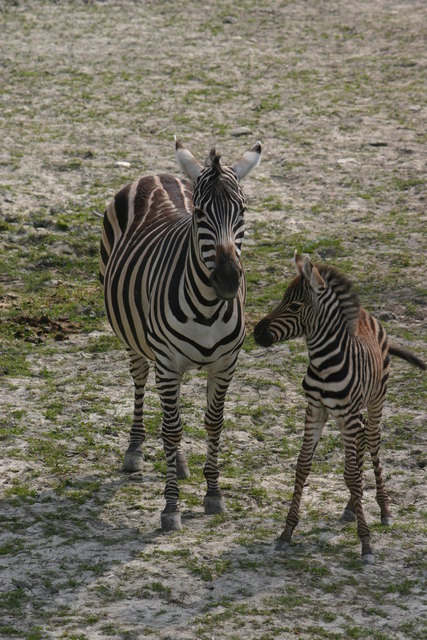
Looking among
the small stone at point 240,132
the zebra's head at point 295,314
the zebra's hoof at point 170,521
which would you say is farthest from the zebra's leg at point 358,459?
the small stone at point 240,132

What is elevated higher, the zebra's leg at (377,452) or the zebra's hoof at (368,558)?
the zebra's leg at (377,452)

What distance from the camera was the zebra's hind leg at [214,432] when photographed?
7715 mm

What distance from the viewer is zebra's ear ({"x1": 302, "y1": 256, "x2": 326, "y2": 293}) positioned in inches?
279

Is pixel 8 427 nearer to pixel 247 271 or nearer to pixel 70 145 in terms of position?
pixel 247 271

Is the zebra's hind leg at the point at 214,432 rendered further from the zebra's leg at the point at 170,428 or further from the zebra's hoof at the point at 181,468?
the zebra's hoof at the point at 181,468

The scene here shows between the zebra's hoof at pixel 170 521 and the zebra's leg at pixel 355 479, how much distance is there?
3.88 feet

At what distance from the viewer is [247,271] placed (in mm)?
11906

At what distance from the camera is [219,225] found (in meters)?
6.91

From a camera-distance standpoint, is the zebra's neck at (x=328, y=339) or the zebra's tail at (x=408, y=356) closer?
the zebra's neck at (x=328, y=339)

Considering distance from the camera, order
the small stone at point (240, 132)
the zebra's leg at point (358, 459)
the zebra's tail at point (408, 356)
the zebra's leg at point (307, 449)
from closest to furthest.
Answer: the zebra's leg at point (307, 449) → the zebra's leg at point (358, 459) → the zebra's tail at point (408, 356) → the small stone at point (240, 132)

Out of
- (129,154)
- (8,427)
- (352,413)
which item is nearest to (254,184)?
(129,154)

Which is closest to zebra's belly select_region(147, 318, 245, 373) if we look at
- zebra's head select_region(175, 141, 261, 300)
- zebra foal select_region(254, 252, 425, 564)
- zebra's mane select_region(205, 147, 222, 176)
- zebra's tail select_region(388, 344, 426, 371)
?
zebra foal select_region(254, 252, 425, 564)

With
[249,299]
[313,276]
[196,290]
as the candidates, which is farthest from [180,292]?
[249,299]

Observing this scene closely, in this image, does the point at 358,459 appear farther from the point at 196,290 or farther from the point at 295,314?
the point at 196,290
